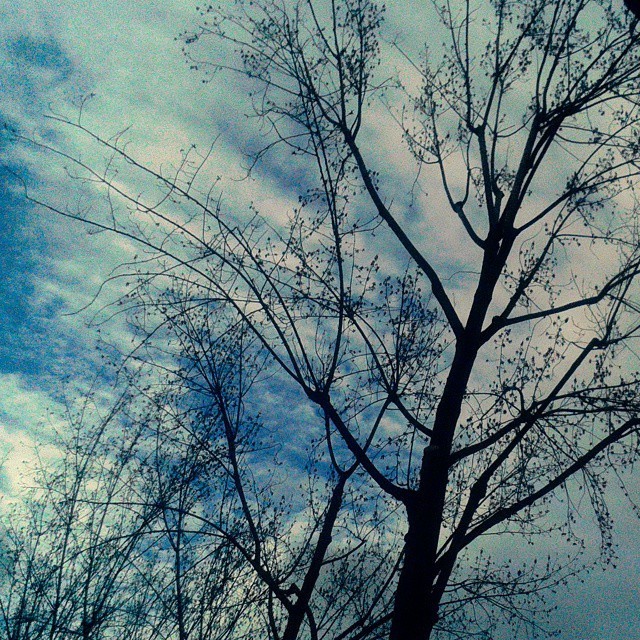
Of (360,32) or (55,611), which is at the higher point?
(360,32)

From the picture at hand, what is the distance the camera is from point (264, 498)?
23.0 ft

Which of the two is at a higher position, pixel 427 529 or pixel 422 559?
pixel 427 529

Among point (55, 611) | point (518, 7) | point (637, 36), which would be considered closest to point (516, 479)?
point (637, 36)

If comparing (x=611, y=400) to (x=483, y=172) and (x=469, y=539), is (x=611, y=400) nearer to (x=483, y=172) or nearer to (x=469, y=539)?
(x=469, y=539)

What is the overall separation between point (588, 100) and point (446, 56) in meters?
1.77

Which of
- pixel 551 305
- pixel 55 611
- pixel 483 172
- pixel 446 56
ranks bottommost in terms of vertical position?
pixel 55 611

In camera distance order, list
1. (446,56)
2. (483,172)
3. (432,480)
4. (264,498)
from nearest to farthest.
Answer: (432,480)
(483,172)
(446,56)
(264,498)

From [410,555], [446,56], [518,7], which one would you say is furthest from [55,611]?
[518,7]

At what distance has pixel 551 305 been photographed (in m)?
5.46

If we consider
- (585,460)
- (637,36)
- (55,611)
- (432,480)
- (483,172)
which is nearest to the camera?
(585,460)

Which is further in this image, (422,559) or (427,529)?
(427,529)

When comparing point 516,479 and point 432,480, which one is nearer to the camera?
point 432,480

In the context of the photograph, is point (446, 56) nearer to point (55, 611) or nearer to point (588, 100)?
point (588, 100)

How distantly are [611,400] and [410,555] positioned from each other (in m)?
2.04
